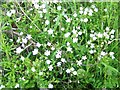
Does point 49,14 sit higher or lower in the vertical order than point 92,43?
higher

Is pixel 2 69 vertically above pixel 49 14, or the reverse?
pixel 49 14

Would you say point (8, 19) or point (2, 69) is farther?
point (8, 19)

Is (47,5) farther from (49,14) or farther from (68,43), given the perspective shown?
(68,43)

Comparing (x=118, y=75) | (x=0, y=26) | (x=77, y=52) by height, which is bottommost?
(x=118, y=75)

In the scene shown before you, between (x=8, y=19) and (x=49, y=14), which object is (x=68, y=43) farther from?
(x=8, y=19)

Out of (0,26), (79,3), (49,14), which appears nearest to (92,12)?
(79,3)

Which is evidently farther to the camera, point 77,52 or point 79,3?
point 79,3

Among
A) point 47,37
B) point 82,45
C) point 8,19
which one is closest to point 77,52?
point 82,45

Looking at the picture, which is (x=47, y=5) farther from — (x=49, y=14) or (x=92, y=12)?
(x=92, y=12)
